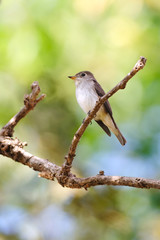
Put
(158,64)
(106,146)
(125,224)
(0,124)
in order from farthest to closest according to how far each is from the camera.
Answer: (106,146) → (158,64) → (0,124) → (125,224)

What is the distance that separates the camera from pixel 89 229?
16.9 feet

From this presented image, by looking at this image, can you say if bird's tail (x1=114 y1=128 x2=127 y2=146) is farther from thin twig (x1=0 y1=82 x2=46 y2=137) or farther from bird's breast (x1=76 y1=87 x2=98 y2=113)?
thin twig (x1=0 y1=82 x2=46 y2=137)

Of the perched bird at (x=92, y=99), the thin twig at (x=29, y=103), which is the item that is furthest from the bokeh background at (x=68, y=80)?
the thin twig at (x=29, y=103)

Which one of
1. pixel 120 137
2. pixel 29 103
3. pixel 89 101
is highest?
pixel 89 101

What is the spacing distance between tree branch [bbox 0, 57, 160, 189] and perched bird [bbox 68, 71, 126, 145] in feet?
5.76

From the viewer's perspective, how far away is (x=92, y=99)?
5141 millimetres

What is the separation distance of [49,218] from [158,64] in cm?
244

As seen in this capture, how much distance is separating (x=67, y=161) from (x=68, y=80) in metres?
3.21

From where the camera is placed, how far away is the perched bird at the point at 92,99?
16.7 ft

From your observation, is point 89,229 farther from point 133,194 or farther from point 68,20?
point 68,20

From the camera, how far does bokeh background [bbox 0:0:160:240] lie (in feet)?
18.1

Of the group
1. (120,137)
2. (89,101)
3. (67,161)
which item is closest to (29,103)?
(67,161)

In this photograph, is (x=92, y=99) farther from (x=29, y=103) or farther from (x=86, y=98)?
(x=29, y=103)

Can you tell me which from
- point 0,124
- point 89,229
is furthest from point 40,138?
point 89,229
